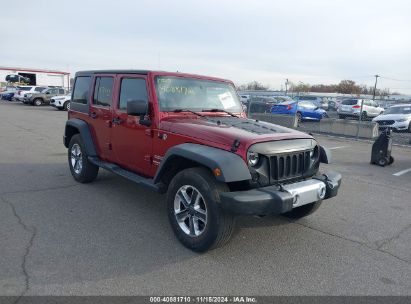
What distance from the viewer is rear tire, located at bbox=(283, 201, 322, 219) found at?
461 centimetres

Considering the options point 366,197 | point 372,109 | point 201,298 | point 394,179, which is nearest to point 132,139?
point 201,298

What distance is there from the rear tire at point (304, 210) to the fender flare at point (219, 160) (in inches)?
60.7

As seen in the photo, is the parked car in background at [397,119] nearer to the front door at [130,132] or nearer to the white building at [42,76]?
the front door at [130,132]

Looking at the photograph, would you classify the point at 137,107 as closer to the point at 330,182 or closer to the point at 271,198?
the point at 271,198

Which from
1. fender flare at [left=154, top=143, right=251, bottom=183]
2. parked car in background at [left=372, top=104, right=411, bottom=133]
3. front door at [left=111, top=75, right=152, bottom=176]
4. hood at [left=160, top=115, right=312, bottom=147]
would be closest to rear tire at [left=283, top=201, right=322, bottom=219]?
hood at [left=160, top=115, right=312, bottom=147]

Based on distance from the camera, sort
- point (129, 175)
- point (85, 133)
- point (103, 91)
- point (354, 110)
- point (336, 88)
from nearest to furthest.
Result: point (129, 175) → point (103, 91) → point (85, 133) → point (354, 110) → point (336, 88)

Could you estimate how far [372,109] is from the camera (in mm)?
25422

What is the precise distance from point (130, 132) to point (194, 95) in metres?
1.03

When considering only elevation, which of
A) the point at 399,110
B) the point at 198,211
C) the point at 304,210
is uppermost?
the point at 399,110

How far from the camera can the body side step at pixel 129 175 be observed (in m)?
4.27

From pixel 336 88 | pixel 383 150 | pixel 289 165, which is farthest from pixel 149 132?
pixel 336 88

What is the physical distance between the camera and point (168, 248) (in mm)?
3834

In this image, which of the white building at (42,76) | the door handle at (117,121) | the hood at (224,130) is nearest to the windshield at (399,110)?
the hood at (224,130)

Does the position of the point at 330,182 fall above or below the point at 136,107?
below
